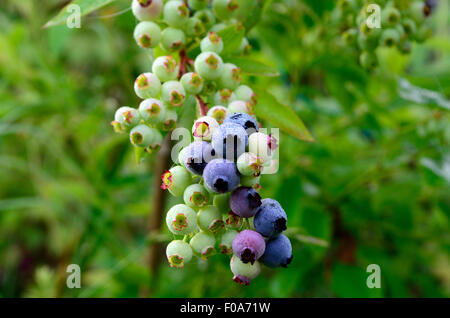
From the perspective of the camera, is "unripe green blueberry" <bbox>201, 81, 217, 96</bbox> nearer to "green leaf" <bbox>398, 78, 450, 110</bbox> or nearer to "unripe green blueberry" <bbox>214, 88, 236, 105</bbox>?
"unripe green blueberry" <bbox>214, 88, 236, 105</bbox>

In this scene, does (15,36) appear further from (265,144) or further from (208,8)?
(265,144)

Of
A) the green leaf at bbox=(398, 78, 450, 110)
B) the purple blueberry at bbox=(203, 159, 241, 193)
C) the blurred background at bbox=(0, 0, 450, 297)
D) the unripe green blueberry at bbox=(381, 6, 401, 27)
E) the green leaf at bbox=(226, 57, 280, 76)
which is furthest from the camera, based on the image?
the blurred background at bbox=(0, 0, 450, 297)

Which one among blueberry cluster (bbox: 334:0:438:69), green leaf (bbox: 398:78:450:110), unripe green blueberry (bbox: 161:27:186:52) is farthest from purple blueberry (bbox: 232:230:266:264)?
green leaf (bbox: 398:78:450:110)

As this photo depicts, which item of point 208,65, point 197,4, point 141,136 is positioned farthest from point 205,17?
point 141,136

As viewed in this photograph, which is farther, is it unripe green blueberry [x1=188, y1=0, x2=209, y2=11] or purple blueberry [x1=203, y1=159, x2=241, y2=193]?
unripe green blueberry [x1=188, y1=0, x2=209, y2=11]

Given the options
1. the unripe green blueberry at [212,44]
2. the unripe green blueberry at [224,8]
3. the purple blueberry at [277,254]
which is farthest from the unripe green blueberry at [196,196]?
the unripe green blueberry at [224,8]

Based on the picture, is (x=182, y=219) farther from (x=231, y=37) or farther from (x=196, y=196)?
(x=231, y=37)

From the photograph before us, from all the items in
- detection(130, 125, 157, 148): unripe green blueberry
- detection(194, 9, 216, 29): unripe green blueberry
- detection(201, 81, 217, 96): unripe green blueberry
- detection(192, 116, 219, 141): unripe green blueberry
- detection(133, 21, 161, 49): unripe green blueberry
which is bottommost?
detection(192, 116, 219, 141): unripe green blueberry
